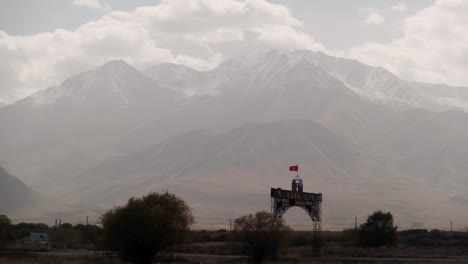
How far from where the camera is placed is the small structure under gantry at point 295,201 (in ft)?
277

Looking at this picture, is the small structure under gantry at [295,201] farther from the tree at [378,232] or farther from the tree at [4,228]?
the tree at [4,228]

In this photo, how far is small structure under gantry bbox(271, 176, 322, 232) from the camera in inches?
3327

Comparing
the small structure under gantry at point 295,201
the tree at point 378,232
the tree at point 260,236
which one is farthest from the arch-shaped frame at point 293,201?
the tree at point 378,232

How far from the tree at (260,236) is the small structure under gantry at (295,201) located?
8.94 m

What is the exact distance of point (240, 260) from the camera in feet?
242

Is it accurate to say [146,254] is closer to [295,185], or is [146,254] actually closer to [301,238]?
[295,185]

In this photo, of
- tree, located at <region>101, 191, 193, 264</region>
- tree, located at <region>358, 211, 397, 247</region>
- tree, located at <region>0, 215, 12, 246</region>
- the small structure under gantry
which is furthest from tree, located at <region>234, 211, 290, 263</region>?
tree, located at <region>0, 215, 12, 246</region>

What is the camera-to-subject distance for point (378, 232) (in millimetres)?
94125

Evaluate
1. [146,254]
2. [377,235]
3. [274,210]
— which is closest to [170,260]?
[146,254]

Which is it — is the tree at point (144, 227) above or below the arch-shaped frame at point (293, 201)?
below

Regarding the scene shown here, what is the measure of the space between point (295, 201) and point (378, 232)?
13832 mm

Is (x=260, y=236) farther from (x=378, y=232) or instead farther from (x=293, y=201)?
(x=378, y=232)

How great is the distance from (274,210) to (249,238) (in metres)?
11.6

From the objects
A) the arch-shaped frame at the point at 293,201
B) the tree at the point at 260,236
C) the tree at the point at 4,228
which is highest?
the arch-shaped frame at the point at 293,201
